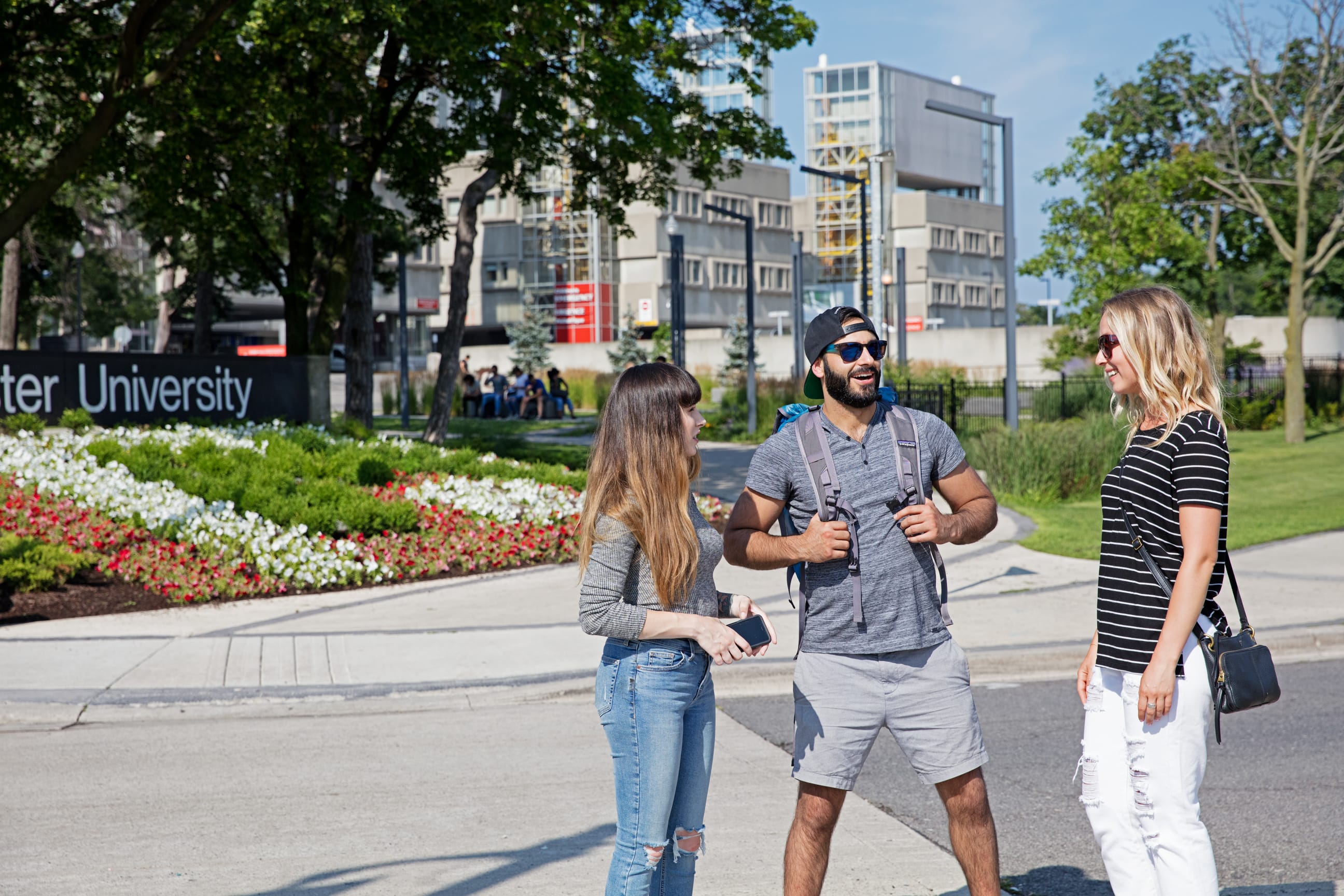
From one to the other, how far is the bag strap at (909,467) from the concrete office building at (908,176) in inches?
3758

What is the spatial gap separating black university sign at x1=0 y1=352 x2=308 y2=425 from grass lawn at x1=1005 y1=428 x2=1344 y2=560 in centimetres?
955

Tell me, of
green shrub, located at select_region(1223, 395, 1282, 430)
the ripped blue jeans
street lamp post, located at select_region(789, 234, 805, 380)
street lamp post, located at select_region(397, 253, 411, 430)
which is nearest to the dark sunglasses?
the ripped blue jeans

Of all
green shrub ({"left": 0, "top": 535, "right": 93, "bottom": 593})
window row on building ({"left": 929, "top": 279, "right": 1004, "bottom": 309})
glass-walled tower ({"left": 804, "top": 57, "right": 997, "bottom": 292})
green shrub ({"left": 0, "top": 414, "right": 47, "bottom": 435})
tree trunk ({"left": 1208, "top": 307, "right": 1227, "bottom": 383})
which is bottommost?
green shrub ({"left": 0, "top": 535, "right": 93, "bottom": 593})

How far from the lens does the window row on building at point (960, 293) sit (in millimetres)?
105375

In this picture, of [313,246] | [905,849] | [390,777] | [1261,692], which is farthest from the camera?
[313,246]

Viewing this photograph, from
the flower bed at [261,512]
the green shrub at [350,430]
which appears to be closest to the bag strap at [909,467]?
the flower bed at [261,512]

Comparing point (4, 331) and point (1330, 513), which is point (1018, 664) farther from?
point (4, 331)

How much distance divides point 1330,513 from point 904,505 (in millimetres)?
13777

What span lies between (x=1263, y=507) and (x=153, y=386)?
13939 millimetres

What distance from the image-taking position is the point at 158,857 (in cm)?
477

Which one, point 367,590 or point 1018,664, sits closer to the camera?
point 1018,664

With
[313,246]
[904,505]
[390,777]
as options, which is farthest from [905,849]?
[313,246]

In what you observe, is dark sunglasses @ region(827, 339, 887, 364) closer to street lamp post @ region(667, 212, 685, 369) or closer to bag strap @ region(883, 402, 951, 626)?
bag strap @ region(883, 402, 951, 626)

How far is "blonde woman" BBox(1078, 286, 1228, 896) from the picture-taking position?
313 cm
